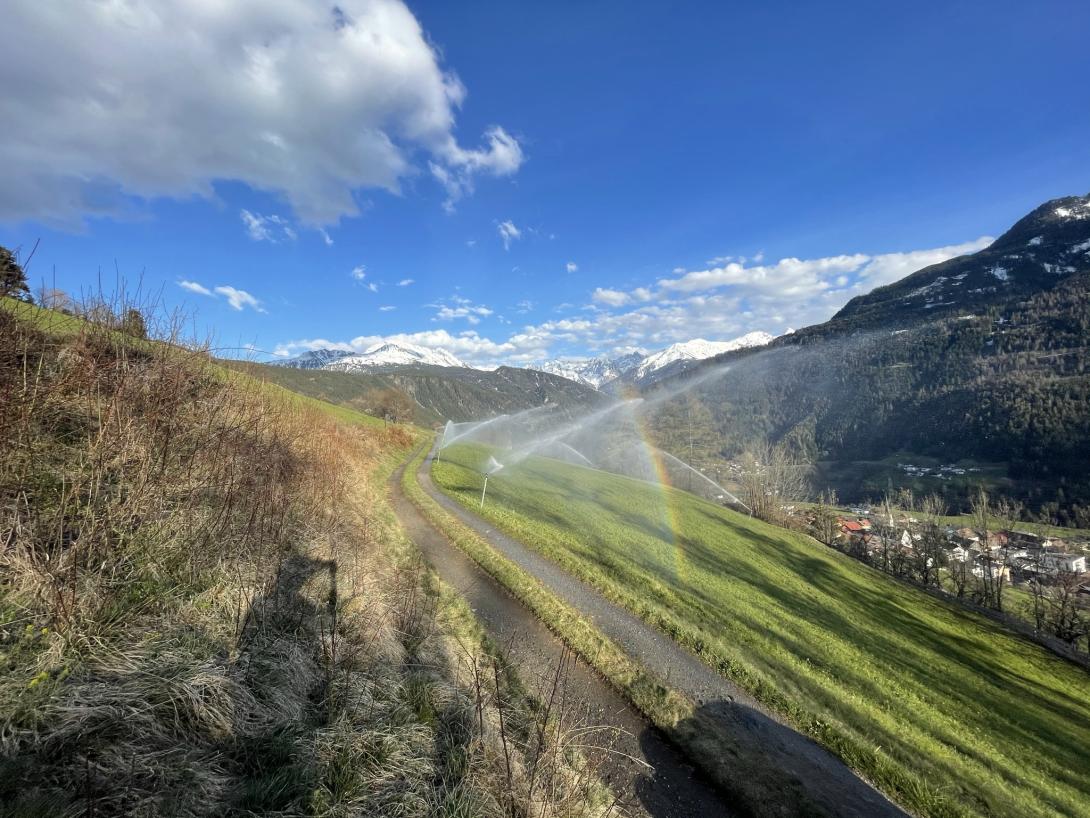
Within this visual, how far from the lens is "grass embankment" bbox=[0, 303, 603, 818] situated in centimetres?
350

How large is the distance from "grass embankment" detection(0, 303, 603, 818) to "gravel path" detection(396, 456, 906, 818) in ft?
13.0

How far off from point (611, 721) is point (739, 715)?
292 centimetres

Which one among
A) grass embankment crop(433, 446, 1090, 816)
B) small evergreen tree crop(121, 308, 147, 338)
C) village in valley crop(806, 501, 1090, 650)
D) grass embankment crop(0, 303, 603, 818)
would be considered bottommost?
village in valley crop(806, 501, 1090, 650)

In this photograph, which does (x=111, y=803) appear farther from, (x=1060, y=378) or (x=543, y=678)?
(x=1060, y=378)

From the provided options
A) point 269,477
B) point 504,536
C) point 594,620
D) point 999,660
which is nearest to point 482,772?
point 594,620

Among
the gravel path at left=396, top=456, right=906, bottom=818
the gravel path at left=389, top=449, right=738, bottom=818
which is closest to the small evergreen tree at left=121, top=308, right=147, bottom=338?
the gravel path at left=389, top=449, right=738, bottom=818

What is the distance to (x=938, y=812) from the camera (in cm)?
755

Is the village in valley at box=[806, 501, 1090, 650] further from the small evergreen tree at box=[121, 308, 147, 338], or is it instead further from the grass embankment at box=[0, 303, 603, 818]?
the small evergreen tree at box=[121, 308, 147, 338]

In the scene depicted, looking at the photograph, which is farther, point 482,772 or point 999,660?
point 999,660

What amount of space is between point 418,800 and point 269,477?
8.10m

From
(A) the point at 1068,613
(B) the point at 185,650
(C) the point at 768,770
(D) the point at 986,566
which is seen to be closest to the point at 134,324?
(B) the point at 185,650

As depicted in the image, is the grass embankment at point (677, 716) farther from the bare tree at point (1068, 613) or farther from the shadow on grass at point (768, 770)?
the bare tree at point (1068, 613)

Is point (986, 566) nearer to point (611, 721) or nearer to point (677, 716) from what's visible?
point (677, 716)

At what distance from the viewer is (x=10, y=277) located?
599 centimetres
